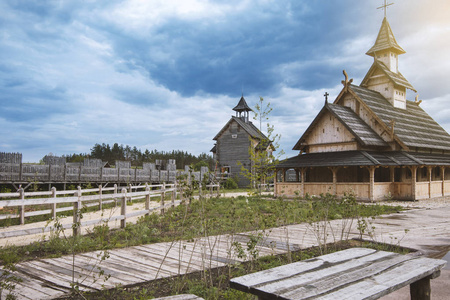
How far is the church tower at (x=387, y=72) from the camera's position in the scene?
92.9ft

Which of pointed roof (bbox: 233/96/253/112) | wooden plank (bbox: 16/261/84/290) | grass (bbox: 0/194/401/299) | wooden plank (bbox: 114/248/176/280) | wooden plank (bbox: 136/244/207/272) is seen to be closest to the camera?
grass (bbox: 0/194/401/299)

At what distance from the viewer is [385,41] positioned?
29.8m

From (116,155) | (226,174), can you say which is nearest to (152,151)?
(116,155)

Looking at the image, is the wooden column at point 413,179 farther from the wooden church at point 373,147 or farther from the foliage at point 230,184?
the foliage at point 230,184

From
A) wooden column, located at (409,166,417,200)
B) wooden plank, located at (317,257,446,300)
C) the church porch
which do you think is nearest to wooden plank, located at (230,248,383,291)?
wooden plank, located at (317,257,446,300)

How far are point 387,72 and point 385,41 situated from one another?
3.84 m

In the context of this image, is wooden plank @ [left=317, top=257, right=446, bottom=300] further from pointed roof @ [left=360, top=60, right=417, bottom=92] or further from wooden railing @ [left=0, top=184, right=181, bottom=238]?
pointed roof @ [left=360, top=60, right=417, bottom=92]

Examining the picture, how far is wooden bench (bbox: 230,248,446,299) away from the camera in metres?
2.72

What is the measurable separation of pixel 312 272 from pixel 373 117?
78.1 feet

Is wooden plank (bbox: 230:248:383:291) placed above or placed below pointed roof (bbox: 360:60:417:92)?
below

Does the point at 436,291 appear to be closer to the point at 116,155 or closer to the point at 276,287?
the point at 276,287


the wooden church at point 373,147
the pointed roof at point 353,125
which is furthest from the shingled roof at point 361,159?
the pointed roof at point 353,125

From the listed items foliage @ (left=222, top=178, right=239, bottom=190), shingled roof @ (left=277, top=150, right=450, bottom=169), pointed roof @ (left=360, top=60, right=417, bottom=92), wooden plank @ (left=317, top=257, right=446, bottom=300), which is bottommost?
foliage @ (left=222, top=178, right=239, bottom=190)

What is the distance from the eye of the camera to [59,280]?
16.3 ft
